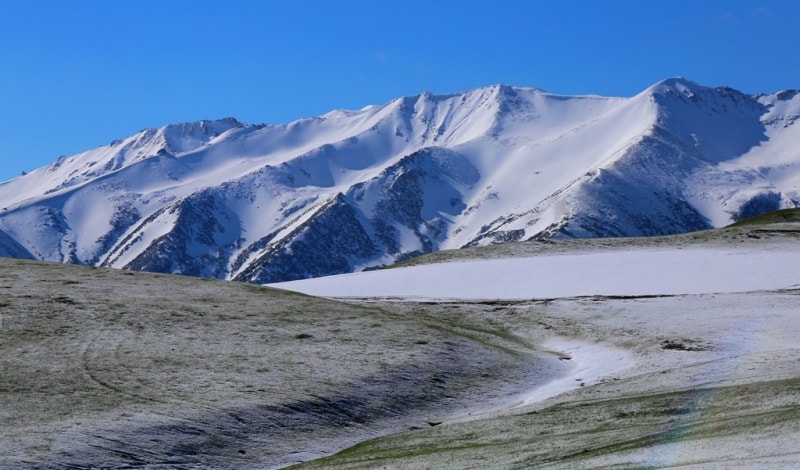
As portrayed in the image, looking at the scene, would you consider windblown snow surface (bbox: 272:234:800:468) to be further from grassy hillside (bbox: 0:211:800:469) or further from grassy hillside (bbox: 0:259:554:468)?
grassy hillside (bbox: 0:259:554:468)

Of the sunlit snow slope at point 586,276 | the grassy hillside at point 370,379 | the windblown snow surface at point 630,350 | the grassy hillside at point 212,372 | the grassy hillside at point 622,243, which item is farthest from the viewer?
the grassy hillside at point 622,243

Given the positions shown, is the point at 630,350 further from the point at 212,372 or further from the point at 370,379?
the point at 212,372

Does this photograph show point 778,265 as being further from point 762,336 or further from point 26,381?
point 26,381

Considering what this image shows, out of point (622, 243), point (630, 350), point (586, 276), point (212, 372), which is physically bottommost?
point (630, 350)

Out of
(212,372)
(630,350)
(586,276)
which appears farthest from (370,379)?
(586,276)

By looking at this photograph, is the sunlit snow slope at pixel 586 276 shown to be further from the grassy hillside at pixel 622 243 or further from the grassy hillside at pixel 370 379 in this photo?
the grassy hillside at pixel 370 379

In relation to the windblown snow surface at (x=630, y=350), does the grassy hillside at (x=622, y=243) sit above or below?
above

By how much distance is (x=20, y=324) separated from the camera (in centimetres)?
5484

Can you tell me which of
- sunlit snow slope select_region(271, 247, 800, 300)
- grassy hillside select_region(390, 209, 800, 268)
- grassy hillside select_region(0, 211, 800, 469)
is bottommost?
grassy hillside select_region(0, 211, 800, 469)

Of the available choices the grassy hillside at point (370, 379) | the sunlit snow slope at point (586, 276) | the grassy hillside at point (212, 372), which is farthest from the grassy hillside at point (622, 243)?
the grassy hillside at point (212, 372)

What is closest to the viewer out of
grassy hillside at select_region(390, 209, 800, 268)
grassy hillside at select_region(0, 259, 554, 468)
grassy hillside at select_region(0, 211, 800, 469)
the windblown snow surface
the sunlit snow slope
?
the windblown snow surface

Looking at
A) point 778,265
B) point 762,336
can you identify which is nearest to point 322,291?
point 778,265

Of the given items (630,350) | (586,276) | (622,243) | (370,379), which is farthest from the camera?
(622,243)

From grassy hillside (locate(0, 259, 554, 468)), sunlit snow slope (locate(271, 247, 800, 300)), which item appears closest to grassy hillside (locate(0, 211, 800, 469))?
grassy hillside (locate(0, 259, 554, 468))
